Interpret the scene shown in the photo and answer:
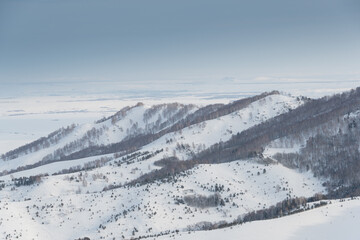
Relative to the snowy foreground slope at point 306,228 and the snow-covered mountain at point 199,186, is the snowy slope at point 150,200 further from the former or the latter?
the snowy foreground slope at point 306,228

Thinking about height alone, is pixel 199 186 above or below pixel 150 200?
above

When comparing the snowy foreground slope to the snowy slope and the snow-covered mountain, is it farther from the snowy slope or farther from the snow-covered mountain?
the snowy slope

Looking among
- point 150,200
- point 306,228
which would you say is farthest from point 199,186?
point 306,228

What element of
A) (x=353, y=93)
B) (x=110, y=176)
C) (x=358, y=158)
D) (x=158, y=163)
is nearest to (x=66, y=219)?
(x=110, y=176)

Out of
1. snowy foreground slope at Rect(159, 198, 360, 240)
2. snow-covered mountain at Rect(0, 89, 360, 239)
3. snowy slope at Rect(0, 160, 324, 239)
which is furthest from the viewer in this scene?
snowy slope at Rect(0, 160, 324, 239)

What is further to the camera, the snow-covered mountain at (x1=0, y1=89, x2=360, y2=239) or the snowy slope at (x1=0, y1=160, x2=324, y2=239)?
the snowy slope at (x1=0, y1=160, x2=324, y2=239)

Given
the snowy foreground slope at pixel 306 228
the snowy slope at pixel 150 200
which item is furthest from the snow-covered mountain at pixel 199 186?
the snowy foreground slope at pixel 306 228

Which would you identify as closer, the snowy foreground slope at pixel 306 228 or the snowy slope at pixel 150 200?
the snowy foreground slope at pixel 306 228

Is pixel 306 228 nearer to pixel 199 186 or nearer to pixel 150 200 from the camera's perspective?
pixel 150 200

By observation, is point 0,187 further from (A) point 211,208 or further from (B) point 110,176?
(A) point 211,208

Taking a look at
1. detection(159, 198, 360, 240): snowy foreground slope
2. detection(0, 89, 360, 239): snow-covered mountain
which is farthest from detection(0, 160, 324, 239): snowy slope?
detection(159, 198, 360, 240): snowy foreground slope

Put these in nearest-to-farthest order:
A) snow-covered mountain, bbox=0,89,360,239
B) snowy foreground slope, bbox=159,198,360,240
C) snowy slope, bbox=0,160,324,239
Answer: snowy foreground slope, bbox=159,198,360,240, snow-covered mountain, bbox=0,89,360,239, snowy slope, bbox=0,160,324,239

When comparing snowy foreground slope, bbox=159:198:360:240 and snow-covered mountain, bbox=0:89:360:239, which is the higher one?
snowy foreground slope, bbox=159:198:360:240
